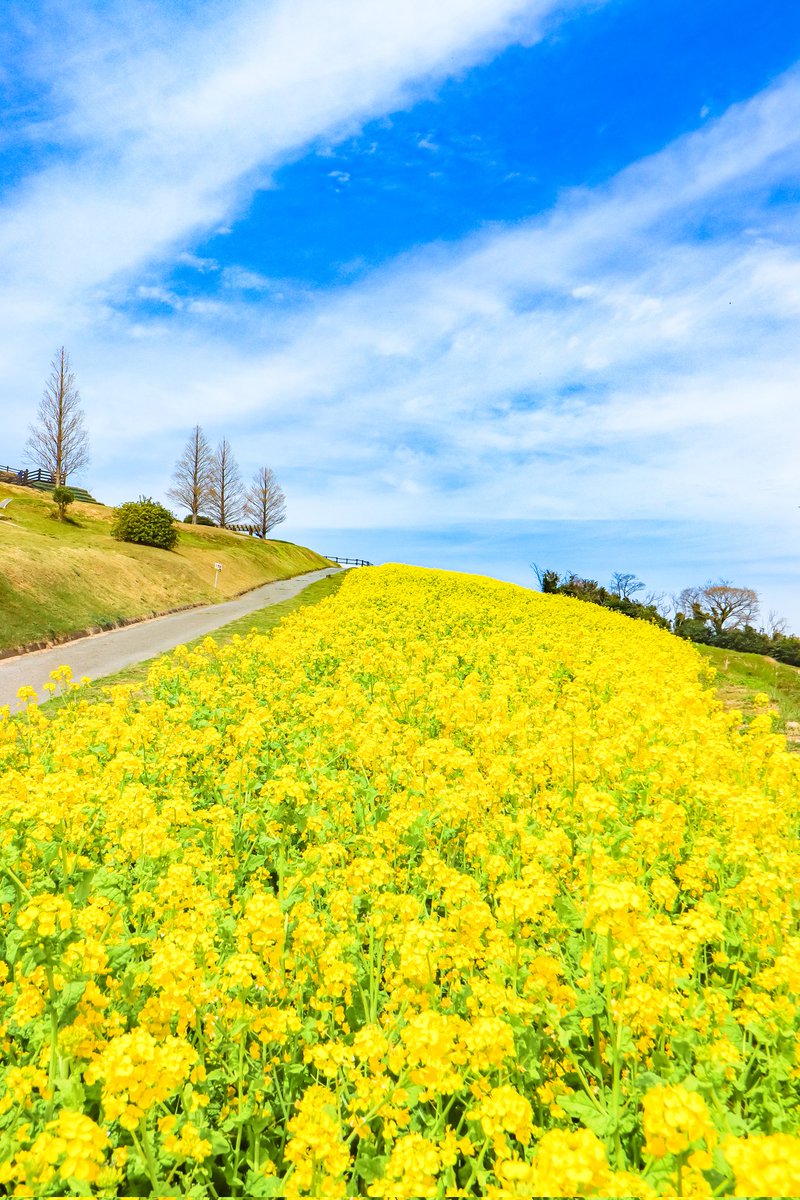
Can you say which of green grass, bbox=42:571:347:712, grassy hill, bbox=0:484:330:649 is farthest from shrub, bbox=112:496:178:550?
green grass, bbox=42:571:347:712

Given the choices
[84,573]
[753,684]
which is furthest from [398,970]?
[84,573]

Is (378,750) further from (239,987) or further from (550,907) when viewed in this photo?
(239,987)

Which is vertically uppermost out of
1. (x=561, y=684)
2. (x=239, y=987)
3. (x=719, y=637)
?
(x=719, y=637)

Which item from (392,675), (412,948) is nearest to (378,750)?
(412,948)

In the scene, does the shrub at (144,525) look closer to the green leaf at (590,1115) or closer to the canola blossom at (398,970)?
the canola blossom at (398,970)

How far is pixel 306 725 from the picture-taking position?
8.29 meters

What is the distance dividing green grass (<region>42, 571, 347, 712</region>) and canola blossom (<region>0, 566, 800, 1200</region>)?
4.88 metres

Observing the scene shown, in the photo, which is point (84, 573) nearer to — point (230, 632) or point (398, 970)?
point (230, 632)

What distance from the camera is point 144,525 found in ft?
128

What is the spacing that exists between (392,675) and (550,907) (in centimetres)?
699

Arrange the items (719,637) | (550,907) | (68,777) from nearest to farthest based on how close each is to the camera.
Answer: (550,907) → (68,777) → (719,637)

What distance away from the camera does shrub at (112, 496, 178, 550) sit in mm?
38781

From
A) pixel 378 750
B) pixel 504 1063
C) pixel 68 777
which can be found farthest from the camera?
pixel 378 750

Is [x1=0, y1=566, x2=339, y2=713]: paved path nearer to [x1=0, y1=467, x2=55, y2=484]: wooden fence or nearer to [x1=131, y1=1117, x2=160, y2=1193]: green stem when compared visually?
[x1=131, y1=1117, x2=160, y2=1193]: green stem
